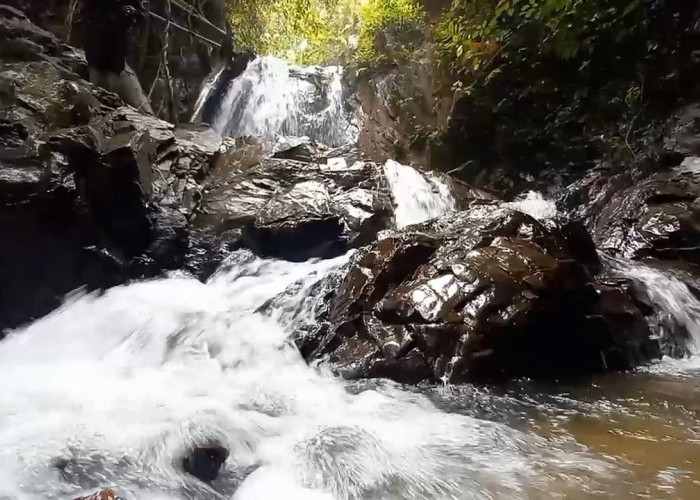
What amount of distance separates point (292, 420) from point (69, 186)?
2.87 meters

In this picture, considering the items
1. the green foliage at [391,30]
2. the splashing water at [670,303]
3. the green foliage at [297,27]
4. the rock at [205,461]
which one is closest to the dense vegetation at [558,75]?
the green foliage at [391,30]

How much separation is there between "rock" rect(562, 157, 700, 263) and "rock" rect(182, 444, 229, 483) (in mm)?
4305

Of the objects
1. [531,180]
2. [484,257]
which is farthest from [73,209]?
[531,180]

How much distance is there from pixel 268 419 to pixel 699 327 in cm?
328

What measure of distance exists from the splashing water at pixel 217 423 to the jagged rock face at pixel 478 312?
0.31 m

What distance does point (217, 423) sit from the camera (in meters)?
2.79

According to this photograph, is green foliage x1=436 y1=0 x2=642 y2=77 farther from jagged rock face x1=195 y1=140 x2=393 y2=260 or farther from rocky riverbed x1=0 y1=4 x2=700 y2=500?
jagged rock face x1=195 y1=140 x2=393 y2=260

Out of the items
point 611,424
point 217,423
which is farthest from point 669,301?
point 217,423

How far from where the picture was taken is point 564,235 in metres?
4.25

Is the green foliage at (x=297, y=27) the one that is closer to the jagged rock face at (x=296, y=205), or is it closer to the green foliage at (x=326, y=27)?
the green foliage at (x=326, y=27)

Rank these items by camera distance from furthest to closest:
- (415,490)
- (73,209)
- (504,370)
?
(73,209)
(504,370)
(415,490)

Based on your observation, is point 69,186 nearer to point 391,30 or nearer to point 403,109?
point 403,109

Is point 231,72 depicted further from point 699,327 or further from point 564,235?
point 699,327

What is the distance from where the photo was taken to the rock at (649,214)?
5141 millimetres
